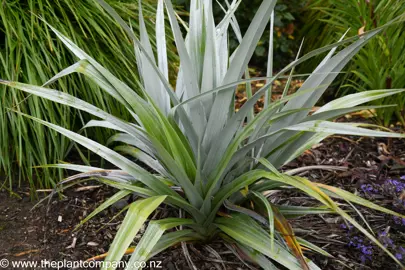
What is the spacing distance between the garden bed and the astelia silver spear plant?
125mm

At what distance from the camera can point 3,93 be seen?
94.3 inches

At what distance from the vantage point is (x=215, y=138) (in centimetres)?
187

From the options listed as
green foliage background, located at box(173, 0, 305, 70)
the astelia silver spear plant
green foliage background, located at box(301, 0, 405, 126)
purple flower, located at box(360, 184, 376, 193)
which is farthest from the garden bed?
green foliage background, located at box(173, 0, 305, 70)

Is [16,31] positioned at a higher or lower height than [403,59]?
higher

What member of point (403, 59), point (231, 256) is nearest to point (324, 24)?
point (403, 59)

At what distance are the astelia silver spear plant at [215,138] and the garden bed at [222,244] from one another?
125 mm

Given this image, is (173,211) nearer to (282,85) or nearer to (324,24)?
(282,85)

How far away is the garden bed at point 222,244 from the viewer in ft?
6.52

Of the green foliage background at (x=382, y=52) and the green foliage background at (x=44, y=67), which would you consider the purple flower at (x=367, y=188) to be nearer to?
the green foliage background at (x=382, y=52)

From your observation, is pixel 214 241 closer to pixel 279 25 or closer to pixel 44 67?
pixel 44 67

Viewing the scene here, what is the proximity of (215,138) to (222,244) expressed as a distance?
1.55 feet

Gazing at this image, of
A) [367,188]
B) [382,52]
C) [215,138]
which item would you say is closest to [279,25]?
[382,52]

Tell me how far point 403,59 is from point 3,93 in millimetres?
2186

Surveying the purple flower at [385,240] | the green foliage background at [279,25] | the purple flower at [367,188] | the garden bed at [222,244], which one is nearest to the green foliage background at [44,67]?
the garden bed at [222,244]
